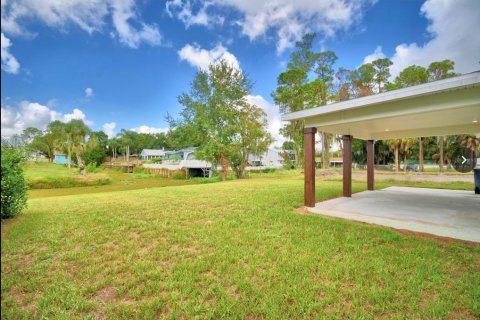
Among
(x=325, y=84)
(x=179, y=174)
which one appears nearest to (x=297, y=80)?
(x=325, y=84)

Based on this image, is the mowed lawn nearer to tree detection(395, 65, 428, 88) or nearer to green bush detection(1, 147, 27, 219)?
green bush detection(1, 147, 27, 219)

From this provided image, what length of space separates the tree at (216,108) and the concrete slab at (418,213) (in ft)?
41.8

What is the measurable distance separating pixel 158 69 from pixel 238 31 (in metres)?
5.47

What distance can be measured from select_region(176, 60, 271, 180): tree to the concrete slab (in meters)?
12.7

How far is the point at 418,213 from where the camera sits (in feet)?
18.9

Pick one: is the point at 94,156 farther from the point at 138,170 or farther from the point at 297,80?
the point at 297,80

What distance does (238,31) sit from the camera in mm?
8141

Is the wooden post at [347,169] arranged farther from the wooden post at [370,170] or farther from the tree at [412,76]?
the tree at [412,76]

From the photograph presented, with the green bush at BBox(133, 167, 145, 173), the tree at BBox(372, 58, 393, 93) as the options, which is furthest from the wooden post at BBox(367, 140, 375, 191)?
the green bush at BBox(133, 167, 145, 173)

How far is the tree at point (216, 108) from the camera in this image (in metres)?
18.8

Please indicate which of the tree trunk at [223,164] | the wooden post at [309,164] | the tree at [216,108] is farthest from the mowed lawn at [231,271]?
the tree trunk at [223,164]

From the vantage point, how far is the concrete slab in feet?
14.8

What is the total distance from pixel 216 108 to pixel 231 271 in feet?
55.7

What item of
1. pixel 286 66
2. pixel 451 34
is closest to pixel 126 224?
pixel 451 34
